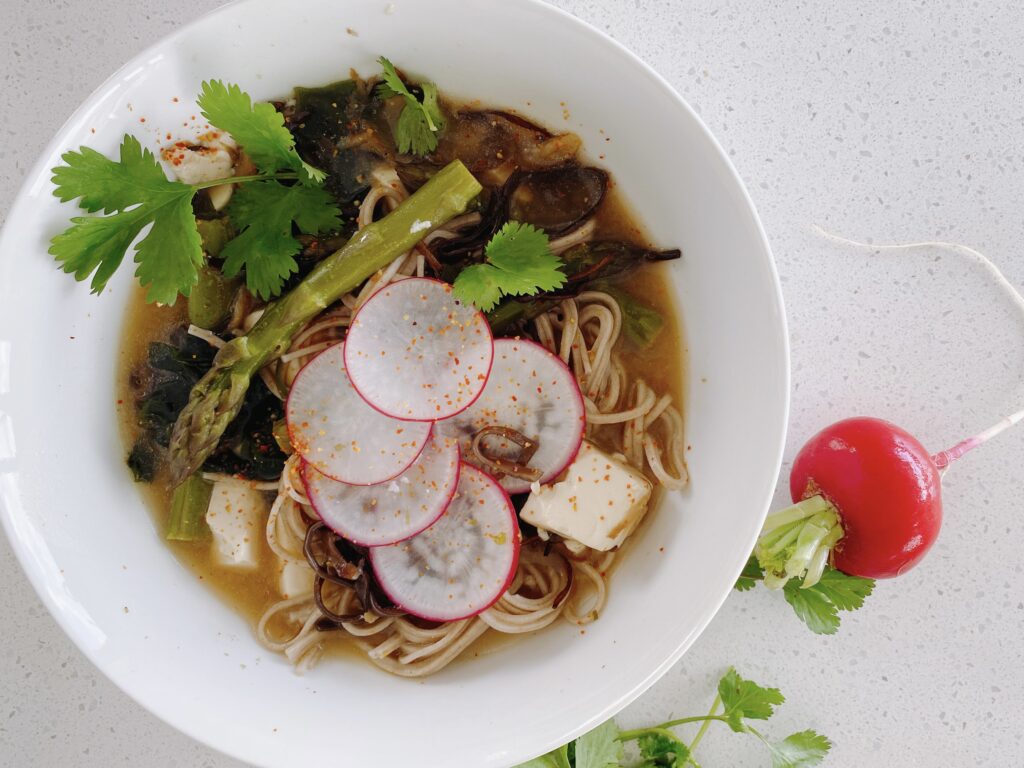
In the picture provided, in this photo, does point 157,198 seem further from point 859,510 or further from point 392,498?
point 859,510

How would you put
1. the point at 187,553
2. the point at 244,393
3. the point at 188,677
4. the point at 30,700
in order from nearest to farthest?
the point at 188,677
the point at 244,393
the point at 187,553
the point at 30,700

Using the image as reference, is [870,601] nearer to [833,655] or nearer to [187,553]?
[833,655]

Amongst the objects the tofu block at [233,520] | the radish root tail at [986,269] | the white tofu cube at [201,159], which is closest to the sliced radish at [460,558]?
the tofu block at [233,520]

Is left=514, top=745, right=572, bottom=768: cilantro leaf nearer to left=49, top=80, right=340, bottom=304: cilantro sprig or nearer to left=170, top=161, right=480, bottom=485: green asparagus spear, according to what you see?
left=170, top=161, right=480, bottom=485: green asparagus spear

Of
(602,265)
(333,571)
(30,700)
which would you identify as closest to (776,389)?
(602,265)

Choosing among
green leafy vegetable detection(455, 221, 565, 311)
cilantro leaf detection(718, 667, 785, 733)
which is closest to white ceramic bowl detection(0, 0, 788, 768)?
green leafy vegetable detection(455, 221, 565, 311)

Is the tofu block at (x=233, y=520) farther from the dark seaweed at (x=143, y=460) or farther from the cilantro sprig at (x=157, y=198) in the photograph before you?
the cilantro sprig at (x=157, y=198)

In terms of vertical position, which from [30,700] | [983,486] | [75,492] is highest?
[75,492]
